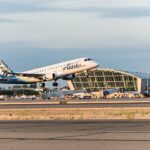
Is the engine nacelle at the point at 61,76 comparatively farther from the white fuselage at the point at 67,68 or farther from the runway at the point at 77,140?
the runway at the point at 77,140

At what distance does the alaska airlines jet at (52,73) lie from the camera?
9319cm

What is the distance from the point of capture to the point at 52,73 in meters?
94.6

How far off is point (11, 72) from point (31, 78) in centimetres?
489

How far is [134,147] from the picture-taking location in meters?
18.9

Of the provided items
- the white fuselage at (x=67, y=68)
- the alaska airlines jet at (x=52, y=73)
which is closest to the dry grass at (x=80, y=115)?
the alaska airlines jet at (x=52, y=73)

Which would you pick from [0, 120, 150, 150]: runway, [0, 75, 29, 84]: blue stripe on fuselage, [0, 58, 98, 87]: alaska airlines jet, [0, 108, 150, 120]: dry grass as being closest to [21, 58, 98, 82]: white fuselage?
[0, 58, 98, 87]: alaska airlines jet

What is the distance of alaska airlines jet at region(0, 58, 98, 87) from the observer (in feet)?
306

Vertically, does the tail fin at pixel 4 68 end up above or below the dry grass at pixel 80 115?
above

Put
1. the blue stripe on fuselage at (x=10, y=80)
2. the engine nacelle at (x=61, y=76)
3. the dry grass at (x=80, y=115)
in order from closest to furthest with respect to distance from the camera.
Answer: the dry grass at (x=80, y=115)
the engine nacelle at (x=61, y=76)
the blue stripe on fuselage at (x=10, y=80)

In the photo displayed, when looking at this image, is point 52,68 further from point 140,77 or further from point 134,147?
point 140,77

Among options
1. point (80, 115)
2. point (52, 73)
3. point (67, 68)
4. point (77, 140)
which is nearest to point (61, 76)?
point (67, 68)

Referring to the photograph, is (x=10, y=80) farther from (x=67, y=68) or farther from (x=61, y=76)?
(x=67, y=68)

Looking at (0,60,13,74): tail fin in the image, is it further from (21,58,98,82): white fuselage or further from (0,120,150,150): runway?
(0,120,150,150): runway

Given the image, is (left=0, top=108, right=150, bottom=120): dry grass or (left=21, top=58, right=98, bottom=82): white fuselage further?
(left=21, top=58, right=98, bottom=82): white fuselage
